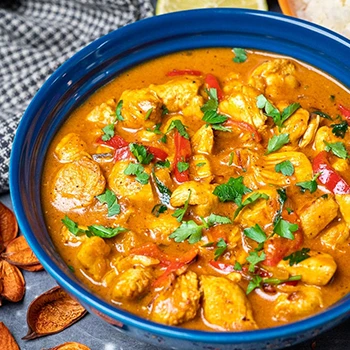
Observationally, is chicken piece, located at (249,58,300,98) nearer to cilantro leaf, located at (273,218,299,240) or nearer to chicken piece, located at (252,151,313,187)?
chicken piece, located at (252,151,313,187)

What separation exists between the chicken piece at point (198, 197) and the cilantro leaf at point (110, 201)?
337mm

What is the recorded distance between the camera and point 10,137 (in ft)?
17.0

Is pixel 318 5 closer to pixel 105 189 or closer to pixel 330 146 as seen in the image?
pixel 330 146

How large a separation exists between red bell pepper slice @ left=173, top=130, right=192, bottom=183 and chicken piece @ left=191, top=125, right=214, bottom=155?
4 centimetres

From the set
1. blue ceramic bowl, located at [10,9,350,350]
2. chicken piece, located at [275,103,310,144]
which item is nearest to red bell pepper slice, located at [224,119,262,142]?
chicken piece, located at [275,103,310,144]

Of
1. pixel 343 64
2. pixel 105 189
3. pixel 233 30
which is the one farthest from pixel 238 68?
pixel 105 189

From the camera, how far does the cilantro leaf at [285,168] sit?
405cm

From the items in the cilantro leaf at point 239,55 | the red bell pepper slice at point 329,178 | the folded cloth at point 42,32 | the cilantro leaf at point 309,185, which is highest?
the cilantro leaf at point 239,55

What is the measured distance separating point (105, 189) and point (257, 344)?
1350 mm

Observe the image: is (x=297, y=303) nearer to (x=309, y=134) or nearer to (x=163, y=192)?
(x=163, y=192)

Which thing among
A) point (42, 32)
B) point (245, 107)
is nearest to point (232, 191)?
point (245, 107)

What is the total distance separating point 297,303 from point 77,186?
4.79 feet

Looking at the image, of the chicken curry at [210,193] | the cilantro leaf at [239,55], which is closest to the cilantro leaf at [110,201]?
the chicken curry at [210,193]

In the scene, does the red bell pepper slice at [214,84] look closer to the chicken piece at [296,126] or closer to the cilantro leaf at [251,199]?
the chicken piece at [296,126]
